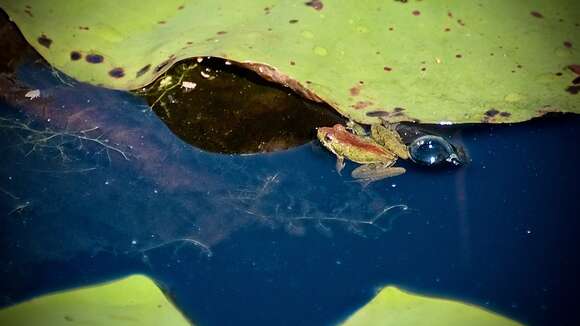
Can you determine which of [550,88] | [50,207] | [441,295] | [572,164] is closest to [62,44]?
[50,207]

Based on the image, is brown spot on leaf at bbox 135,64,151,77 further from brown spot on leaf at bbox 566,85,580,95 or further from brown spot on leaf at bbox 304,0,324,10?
brown spot on leaf at bbox 566,85,580,95

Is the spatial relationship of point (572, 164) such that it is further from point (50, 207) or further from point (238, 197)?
point (50, 207)

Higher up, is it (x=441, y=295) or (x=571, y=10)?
(x=571, y=10)

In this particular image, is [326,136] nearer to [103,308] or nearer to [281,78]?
[281,78]

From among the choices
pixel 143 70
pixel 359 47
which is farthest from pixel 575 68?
pixel 143 70

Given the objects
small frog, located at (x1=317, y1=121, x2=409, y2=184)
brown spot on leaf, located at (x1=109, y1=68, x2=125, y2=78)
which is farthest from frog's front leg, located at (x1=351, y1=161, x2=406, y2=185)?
brown spot on leaf, located at (x1=109, y1=68, x2=125, y2=78)

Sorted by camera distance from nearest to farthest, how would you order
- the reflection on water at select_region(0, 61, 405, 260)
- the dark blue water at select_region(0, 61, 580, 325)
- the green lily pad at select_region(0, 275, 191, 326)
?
the green lily pad at select_region(0, 275, 191, 326) < the dark blue water at select_region(0, 61, 580, 325) < the reflection on water at select_region(0, 61, 405, 260)

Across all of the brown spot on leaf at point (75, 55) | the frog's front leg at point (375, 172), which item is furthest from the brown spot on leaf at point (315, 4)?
the brown spot on leaf at point (75, 55)
